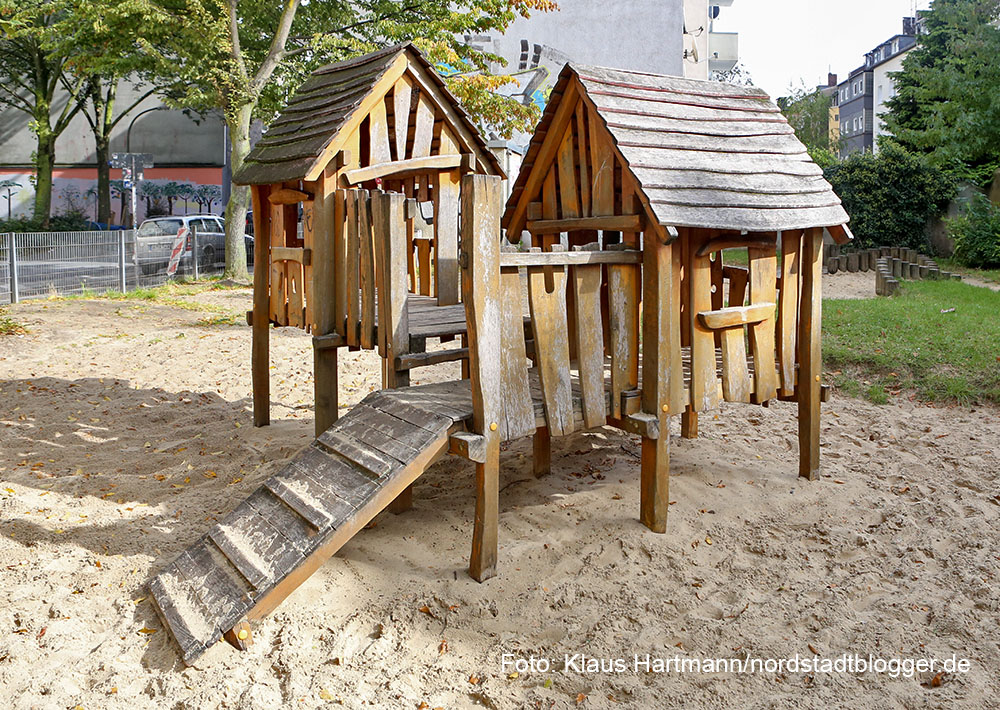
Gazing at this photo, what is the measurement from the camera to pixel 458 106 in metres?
6.51

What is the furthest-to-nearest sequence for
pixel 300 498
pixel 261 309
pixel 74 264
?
pixel 74 264 < pixel 261 309 < pixel 300 498

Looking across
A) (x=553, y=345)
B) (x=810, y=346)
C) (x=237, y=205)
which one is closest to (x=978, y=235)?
(x=810, y=346)

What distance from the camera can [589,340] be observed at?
4.97 meters

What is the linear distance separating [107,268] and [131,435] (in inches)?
429

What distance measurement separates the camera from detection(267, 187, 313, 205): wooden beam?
6280 mm

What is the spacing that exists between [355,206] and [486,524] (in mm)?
2147

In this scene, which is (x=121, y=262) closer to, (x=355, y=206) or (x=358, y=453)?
(x=355, y=206)

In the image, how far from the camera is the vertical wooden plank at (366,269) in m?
5.15

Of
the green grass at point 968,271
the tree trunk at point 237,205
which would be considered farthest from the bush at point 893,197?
the tree trunk at point 237,205

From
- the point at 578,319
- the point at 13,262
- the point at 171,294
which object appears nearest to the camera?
the point at 578,319

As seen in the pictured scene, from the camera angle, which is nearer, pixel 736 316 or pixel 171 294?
pixel 736 316

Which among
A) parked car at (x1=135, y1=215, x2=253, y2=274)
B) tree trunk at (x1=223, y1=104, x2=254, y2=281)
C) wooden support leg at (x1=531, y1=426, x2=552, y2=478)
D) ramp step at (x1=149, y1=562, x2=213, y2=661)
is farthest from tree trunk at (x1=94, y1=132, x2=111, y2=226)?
ramp step at (x1=149, y1=562, x2=213, y2=661)

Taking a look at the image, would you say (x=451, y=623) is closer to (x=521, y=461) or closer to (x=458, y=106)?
(x=521, y=461)

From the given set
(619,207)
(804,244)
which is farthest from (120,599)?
(804,244)
